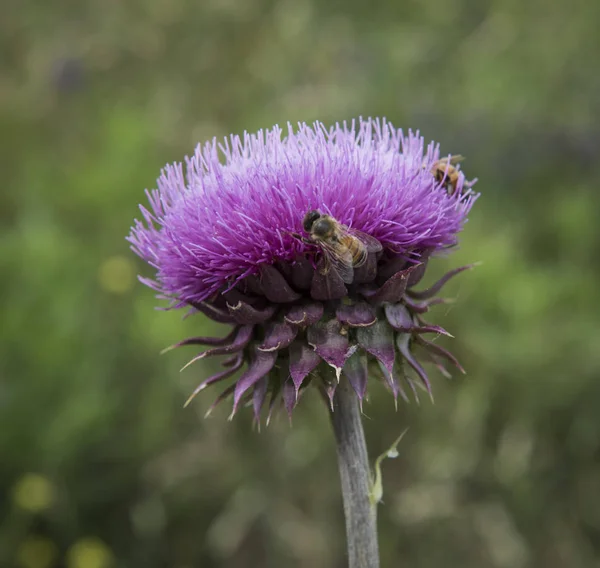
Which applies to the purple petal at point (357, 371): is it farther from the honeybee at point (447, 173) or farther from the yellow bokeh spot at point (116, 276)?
the yellow bokeh spot at point (116, 276)

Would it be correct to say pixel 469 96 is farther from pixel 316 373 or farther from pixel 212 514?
pixel 316 373

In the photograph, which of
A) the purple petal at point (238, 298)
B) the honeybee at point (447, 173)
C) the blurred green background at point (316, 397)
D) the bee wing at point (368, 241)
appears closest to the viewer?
the bee wing at point (368, 241)

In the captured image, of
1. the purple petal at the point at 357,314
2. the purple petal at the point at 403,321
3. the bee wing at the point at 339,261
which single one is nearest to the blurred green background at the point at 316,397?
the purple petal at the point at 403,321

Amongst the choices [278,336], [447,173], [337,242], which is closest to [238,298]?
[278,336]

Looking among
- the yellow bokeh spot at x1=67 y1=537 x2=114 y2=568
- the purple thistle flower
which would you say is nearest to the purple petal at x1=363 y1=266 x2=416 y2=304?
the purple thistle flower

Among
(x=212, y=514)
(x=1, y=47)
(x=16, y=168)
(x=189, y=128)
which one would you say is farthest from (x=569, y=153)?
(x=1, y=47)

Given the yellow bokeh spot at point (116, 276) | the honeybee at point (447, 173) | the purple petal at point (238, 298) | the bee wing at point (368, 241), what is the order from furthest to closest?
the yellow bokeh spot at point (116, 276) < the honeybee at point (447, 173) < the purple petal at point (238, 298) < the bee wing at point (368, 241)
